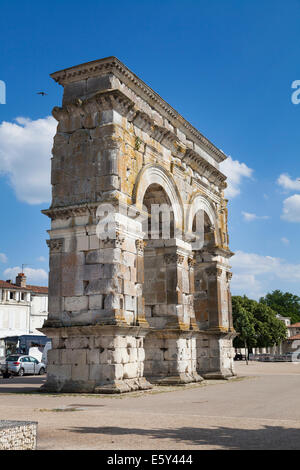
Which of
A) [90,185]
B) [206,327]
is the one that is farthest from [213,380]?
[90,185]

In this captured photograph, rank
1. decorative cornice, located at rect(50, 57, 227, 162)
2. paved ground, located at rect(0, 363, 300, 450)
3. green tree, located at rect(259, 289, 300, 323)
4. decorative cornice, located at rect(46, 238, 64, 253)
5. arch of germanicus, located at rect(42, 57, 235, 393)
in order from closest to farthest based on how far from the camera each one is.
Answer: paved ground, located at rect(0, 363, 300, 450) < arch of germanicus, located at rect(42, 57, 235, 393) < decorative cornice, located at rect(46, 238, 64, 253) < decorative cornice, located at rect(50, 57, 227, 162) < green tree, located at rect(259, 289, 300, 323)

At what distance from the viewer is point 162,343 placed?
18.1 m

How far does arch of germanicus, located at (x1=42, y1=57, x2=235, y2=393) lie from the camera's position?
14.7 metres

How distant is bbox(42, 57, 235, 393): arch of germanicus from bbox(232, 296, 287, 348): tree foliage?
38.0 metres

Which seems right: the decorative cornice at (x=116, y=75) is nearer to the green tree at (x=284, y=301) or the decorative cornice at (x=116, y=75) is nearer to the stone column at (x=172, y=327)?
the stone column at (x=172, y=327)

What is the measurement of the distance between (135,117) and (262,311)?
162 feet

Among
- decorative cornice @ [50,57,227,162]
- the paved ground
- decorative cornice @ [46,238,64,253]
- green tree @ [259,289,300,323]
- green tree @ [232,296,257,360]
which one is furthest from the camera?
green tree @ [259,289,300,323]

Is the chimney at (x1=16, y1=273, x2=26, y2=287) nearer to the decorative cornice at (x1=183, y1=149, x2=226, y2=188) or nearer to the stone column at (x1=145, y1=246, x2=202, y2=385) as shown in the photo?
the decorative cornice at (x1=183, y1=149, x2=226, y2=188)

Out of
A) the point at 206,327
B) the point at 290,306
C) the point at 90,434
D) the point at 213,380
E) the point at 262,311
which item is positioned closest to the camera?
the point at 90,434

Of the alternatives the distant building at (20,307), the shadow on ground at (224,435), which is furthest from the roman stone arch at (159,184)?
the distant building at (20,307)

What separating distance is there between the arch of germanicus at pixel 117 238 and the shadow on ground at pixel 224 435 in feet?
20.6

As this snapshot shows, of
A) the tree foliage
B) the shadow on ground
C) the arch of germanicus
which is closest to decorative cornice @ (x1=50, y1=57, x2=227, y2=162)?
the arch of germanicus

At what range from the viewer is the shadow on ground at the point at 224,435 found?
6625 millimetres
